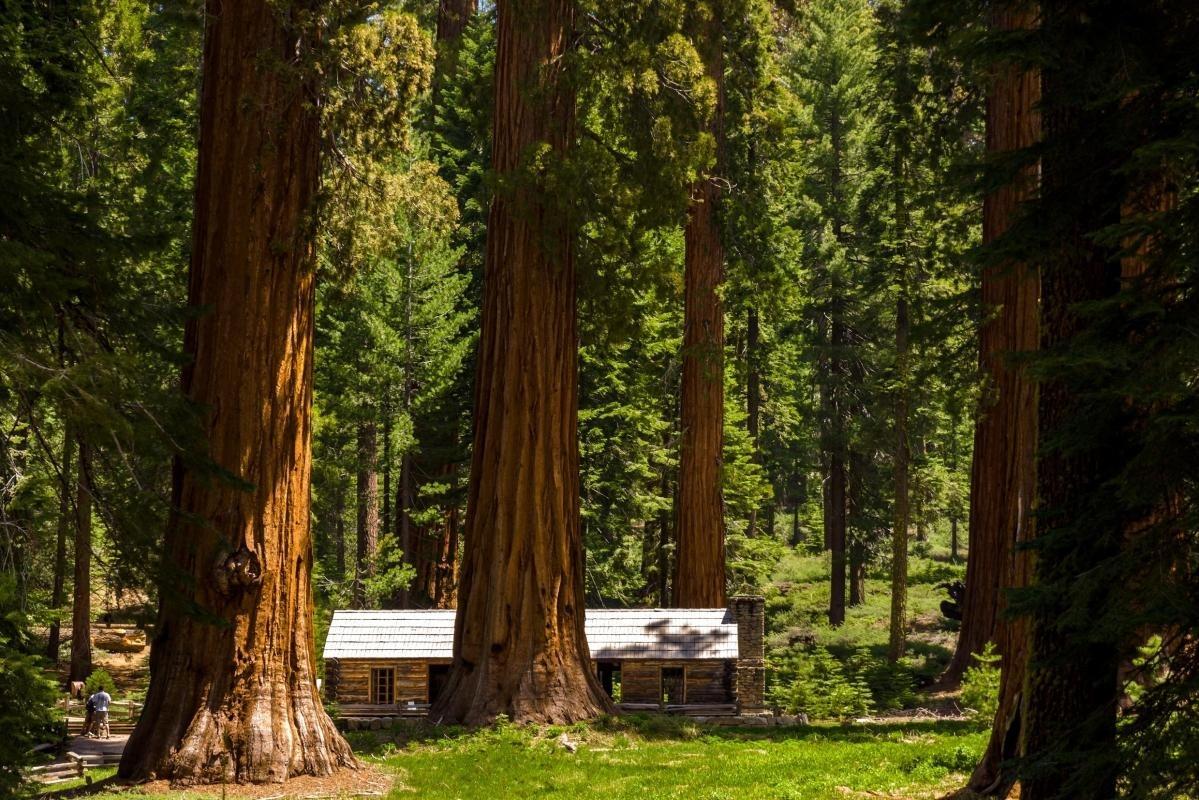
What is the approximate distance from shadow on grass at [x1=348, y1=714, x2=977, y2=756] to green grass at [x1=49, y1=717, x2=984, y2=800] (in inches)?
0.8

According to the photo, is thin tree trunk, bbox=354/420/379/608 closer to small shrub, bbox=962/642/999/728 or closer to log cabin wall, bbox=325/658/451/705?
log cabin wall, bbox=325/658/451/705

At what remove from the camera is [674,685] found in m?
21.9

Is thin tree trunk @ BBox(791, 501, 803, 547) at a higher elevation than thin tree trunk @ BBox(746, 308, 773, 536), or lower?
lower

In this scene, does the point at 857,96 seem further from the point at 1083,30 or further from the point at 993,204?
the point at 1083,30

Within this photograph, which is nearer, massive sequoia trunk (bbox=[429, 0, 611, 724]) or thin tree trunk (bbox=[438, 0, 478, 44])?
massive sequoia trunk (bbox=[429, 0, 611, 724])

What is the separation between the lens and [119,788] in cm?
1081

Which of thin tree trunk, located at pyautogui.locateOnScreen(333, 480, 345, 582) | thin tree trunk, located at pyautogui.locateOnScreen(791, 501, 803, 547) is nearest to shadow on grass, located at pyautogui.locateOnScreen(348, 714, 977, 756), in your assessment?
thin tree trunk, located at pyautogui.locateOnScreen(333, 480, 345, 582)

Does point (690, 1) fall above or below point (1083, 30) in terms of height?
above

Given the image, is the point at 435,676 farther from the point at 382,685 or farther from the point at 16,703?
the point at 16,703

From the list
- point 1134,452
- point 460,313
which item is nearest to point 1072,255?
point 1134,452

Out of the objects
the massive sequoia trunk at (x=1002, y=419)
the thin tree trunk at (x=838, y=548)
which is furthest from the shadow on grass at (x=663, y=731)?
the thin tree trunk at (x=838, y=548)

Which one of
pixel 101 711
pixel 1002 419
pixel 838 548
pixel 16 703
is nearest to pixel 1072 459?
pixel 16 703

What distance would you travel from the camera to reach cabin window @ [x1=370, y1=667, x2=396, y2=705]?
21781mm

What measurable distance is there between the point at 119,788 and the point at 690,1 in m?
11.4
